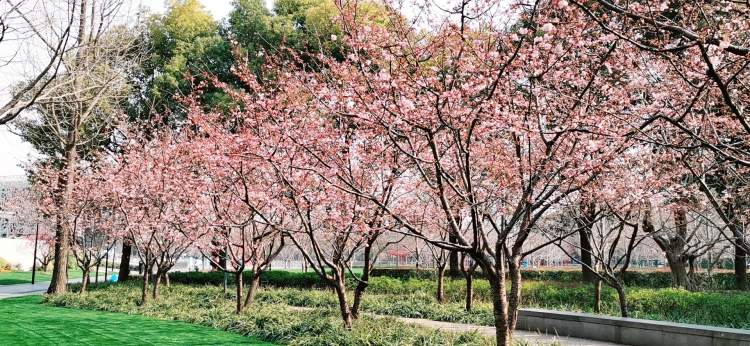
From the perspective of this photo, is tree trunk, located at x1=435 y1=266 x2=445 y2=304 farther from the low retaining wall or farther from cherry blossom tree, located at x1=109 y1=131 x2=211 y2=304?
cherry blossom tree, located at x1=109 y1=131 x2=211 y2=304

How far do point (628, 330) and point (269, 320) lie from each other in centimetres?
577

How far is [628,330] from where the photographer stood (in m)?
8.32

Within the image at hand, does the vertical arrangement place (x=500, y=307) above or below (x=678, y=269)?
below

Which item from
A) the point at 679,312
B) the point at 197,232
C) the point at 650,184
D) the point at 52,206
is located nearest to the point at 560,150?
the point at 650,184

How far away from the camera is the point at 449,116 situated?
535cm

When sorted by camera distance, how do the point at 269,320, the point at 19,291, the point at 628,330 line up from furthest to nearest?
the point at 19,291
the point at 269,320
the point at 628,330

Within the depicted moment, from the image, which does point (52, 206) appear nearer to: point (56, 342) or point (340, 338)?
point (56, 342)

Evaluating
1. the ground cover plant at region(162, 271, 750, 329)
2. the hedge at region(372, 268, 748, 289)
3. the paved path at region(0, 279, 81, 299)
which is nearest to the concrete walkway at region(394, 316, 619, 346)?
the ground cover plant at region(162, 271, 750, 329)

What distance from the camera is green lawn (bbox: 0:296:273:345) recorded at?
896 centimetres

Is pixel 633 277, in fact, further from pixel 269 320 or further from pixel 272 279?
pixel 269 320

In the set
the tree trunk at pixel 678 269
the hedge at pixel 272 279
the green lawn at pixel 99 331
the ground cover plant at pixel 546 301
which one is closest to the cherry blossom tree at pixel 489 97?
the green lawn at pixel 99 331

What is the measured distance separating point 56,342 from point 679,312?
10496mm

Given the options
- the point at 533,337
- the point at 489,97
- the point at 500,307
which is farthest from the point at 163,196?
the point at 489,97

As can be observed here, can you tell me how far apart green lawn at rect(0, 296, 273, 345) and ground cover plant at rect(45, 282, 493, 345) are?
0.37m
